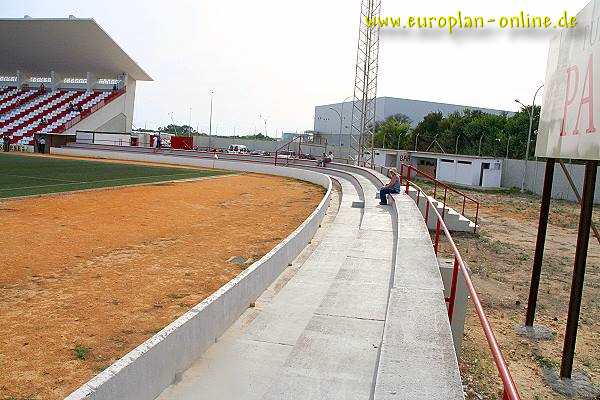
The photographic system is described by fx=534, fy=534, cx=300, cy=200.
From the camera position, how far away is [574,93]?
567 centimetres

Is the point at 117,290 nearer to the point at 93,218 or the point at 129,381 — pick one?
the point at 129,381

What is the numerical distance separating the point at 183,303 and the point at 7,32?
49126mm

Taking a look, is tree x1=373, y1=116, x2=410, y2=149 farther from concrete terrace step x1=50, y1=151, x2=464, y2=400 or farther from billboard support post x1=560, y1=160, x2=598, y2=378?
billboard support post x1=560, y1=160, x2=598, y2=378

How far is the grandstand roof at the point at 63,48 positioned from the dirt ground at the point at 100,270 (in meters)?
32.9

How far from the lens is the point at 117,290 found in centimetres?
716

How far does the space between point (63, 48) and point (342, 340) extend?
49.3m

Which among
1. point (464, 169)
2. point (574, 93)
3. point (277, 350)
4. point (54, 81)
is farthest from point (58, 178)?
point (54, 81)

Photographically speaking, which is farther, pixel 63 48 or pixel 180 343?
pixel 63 48

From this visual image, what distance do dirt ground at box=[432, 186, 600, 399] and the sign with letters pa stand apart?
2472 millimetres

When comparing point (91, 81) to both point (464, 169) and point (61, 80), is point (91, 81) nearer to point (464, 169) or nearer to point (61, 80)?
point (61, 80)

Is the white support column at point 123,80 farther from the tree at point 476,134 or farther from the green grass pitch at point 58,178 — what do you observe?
the tree at point 476,134

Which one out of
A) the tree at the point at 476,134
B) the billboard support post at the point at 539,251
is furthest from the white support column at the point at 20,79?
the billboard support post at the point at 539,251

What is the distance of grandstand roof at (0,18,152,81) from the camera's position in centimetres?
4469

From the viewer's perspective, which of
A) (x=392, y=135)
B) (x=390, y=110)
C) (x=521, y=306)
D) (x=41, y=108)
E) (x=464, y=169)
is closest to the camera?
(x=521, y=306)
